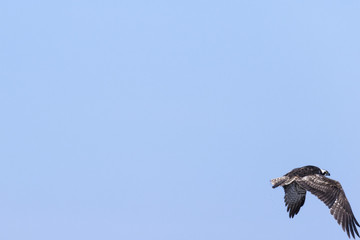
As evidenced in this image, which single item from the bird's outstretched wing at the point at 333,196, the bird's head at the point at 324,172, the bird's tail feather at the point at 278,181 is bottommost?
the bird's outstretched wing at the point at 333,196

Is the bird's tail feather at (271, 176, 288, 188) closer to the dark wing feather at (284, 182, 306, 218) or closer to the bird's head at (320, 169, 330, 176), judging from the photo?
the dark wing feather at (284, 182, 306, 218)

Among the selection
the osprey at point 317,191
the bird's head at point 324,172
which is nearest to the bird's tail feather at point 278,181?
the osprey at point 317,191

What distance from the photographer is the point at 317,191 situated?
129ft

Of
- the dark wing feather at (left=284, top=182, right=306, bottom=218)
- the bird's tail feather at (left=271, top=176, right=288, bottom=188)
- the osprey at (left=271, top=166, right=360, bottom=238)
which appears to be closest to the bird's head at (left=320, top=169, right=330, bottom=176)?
the osprey at (left=271, top=166, right=360, bottom=238)

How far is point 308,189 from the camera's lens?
3962cm

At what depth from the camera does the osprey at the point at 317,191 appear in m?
38.3

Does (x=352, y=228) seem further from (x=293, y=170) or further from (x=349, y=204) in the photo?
(x=293, y=170)

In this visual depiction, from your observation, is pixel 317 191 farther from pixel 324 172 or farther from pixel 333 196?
pixel 324 172

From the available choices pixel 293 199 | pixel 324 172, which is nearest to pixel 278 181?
pixel 293 199

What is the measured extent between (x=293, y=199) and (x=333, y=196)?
116 inches

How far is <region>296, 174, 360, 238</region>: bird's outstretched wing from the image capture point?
125 feet

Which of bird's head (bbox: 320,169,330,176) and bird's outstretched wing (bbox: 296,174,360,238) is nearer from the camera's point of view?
bird's outstretched wing (bbox: 296,174,360,238)

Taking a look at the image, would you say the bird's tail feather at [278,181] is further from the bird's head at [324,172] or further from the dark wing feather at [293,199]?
the bird's head at [324,172]

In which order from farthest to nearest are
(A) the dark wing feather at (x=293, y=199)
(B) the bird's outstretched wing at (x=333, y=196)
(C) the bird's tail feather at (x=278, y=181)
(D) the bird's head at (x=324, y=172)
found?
(D) the bird's head at (x=324, y=172)
(A) the dark wing feather at (x=293, y=199)
(C) the bird's tail feather at (x=278, y=181)
(B) the bird's outstretched wing at (x=333, y=196)
